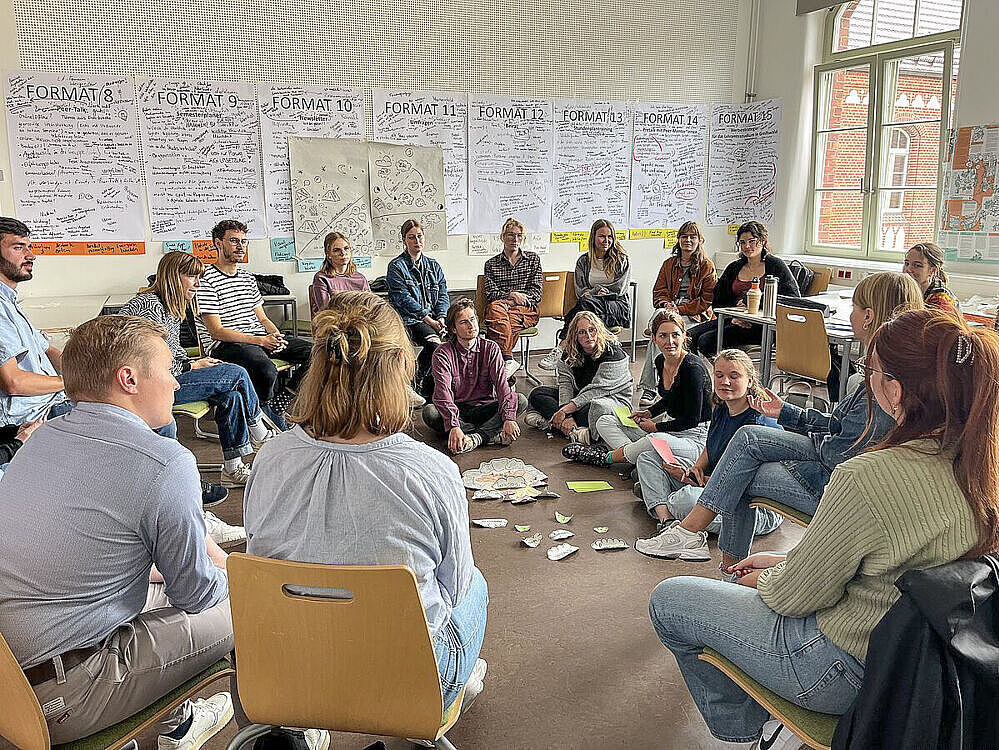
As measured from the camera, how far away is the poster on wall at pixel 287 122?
6250 mm

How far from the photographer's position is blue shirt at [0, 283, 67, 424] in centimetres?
313

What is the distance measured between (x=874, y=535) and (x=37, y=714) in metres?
1.49

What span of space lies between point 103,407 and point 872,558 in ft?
4.98

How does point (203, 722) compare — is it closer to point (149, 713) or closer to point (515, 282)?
point (149, 713)

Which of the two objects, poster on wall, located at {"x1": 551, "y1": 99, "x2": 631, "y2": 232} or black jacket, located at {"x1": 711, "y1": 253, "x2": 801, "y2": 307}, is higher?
poster on wall, located at {"x1": 551, "y1": 99, "x2": 631, "y2": 232}

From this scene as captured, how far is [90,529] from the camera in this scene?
1.59 m

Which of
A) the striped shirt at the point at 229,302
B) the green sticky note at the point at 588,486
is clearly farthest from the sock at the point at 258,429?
the green sticky note at the point at 588,486

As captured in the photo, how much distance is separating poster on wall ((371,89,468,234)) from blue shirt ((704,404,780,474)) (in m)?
4.19

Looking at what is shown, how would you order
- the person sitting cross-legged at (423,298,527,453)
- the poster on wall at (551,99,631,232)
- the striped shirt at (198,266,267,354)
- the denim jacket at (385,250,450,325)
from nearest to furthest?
the striped shirt at (198,266,267,354) → the person sitting cross-legged at (423,298,527,453) → the denim jacket at (385,250,450,325) → the poster on wall at (551,99,631,232)

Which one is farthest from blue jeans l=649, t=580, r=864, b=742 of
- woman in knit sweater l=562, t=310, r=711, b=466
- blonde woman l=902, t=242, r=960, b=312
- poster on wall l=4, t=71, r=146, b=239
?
poster on wall l=4, t=71, r=146, b=239

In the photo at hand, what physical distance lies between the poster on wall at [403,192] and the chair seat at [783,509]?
444cm

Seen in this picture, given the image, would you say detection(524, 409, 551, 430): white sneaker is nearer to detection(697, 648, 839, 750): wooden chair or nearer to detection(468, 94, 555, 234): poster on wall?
detection(468, 94, 555, 234): poster on wall

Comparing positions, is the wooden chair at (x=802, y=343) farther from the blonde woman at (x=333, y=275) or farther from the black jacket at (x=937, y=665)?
the black jacket at (x=937, y=665)

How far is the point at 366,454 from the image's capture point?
163 cm
